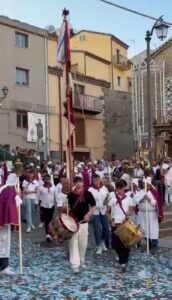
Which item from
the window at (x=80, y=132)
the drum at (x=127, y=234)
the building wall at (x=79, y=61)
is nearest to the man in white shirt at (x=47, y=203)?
the drum at (x=127, y=234)

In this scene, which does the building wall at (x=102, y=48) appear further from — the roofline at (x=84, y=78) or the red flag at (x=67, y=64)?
the red flag at (x=67, y=64)

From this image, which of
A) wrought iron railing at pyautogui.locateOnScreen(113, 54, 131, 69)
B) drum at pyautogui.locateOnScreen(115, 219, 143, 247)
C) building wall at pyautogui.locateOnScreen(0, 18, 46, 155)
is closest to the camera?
drum at pyautogui.locateOnScreen(115, 219, 143, 247)

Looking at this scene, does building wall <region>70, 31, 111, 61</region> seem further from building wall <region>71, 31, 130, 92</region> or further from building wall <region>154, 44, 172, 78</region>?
building wall <region>154, 44, 172, 78</region>

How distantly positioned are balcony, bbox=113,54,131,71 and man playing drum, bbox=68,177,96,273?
3523 centimetres

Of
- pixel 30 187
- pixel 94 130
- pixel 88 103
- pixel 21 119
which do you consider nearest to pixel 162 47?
pixel 88 103

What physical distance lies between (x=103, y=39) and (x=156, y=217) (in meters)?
33.7

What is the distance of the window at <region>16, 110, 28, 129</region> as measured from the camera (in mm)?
32688

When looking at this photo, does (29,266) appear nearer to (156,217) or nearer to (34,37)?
(156,217)

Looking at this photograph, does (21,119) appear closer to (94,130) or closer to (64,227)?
(94,130)

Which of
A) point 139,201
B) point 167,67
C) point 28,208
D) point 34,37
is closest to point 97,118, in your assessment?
point 167,67

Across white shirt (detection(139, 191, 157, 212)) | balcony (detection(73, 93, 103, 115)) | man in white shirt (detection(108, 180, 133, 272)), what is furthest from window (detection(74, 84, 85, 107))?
man in white shirt (detection(108, 180, 133, 272))

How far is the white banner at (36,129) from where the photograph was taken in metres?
33.0

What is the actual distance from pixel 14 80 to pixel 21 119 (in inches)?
94.3

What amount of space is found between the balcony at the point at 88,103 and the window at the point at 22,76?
3.92 metres
